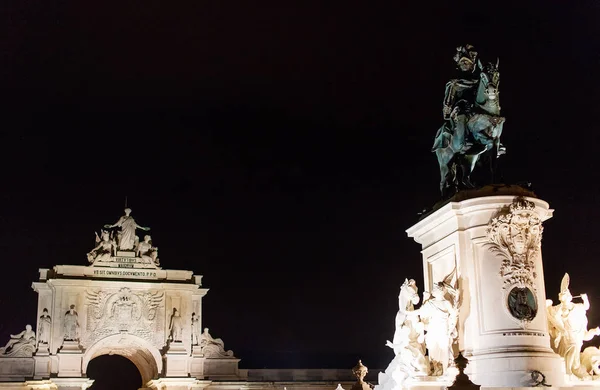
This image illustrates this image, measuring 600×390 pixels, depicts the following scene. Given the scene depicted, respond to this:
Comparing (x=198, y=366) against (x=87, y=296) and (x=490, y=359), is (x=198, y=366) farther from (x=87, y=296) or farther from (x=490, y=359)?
(x=490, y=359)

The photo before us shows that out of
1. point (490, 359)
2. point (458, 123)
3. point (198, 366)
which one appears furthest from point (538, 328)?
point (198, 366)

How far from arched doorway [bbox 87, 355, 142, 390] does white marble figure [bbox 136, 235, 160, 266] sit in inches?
390

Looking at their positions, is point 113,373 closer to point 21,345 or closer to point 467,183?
point 21,345

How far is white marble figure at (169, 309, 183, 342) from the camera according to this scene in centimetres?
4819

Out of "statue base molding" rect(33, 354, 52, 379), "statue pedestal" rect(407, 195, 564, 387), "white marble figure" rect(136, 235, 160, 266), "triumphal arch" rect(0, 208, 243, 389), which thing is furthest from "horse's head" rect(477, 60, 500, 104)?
"statue base molding" rect(33, 354, 52, 379)

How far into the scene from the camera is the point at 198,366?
48531 mm

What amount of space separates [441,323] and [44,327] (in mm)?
36659

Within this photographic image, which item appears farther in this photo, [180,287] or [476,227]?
[180,287]

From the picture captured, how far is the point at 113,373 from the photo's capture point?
183 feet

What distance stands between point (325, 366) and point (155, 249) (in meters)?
14.0

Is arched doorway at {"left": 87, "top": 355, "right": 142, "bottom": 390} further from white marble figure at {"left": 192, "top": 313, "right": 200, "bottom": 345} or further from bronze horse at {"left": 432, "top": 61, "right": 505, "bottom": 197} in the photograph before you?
bronze horse at {"left": 432, "top": 61, "right": 505, "bottom": 197}

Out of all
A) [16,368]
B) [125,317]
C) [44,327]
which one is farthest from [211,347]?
[16,368]

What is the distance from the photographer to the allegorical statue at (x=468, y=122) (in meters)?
14.9

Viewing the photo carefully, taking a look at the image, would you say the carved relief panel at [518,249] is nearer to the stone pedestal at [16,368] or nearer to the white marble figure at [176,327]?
the white marble figure at [176,327]
